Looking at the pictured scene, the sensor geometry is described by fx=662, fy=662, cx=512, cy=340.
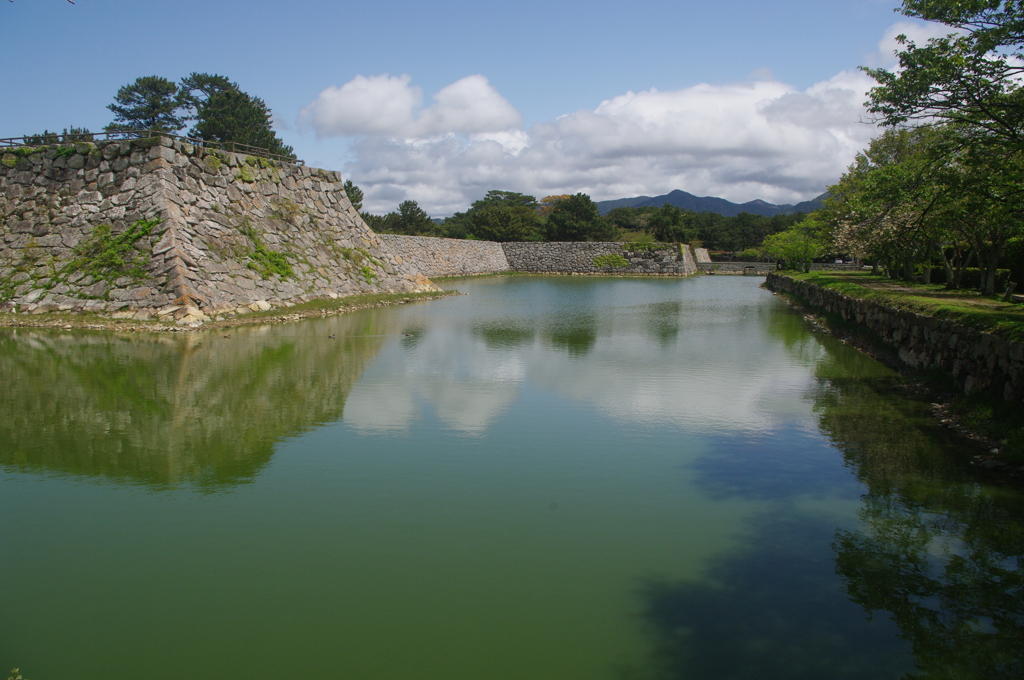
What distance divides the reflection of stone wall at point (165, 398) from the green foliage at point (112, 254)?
2730mm

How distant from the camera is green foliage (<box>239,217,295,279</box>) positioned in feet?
62.0

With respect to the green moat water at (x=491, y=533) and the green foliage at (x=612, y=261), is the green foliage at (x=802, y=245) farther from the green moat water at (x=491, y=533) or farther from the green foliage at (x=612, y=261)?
the green moat water at (x=491, y=533)

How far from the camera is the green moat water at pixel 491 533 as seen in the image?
353 cm

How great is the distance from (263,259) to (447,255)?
24.3m

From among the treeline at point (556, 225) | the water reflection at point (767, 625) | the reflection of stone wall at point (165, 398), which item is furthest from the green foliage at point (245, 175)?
the treeline at point (556, 225)

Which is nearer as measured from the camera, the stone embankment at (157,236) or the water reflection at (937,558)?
the water reflection at (937,558)

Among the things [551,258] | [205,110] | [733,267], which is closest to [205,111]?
[205,110]

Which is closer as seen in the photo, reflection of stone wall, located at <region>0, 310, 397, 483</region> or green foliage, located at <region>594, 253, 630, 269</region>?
reflection of stone wall, located at <region>0, 310, 397, 483</region>

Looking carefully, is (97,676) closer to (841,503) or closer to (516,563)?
(516,563)

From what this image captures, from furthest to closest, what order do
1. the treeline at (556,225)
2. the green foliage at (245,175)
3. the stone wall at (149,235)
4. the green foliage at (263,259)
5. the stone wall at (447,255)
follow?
the treeline at (556,225)
the stone wall at (447,255)
the green foliage at (245,175)
the green foliage at (263,259)
the stone wall at (149,235)

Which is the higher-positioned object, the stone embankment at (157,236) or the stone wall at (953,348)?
the stone embankment at (157,236)

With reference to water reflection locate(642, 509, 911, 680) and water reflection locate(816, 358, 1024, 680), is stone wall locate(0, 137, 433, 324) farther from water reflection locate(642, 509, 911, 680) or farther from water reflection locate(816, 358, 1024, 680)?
water reflection locate(816, 358, 1024, 680)

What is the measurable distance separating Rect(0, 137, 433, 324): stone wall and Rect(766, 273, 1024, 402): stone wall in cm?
1439

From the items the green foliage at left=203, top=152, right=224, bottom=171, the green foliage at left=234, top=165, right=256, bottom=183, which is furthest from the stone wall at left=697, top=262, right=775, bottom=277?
the green foliage at left=203, top=152, right=224, bottom=171
